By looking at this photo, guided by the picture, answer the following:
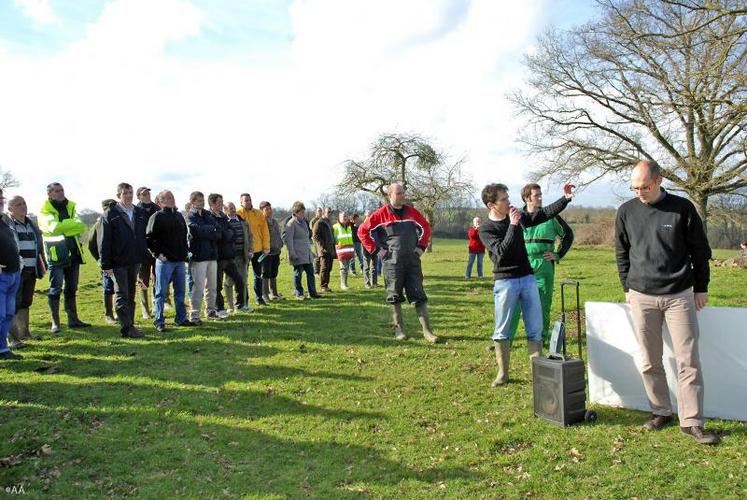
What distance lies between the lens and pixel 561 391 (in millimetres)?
5043

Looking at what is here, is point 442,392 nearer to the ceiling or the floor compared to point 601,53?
nearer to the floor

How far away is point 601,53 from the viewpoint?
2133 cm

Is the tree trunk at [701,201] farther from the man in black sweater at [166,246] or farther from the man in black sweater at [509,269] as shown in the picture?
the man in black sweater at [166,246]

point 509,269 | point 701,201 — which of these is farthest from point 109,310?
point 701,201

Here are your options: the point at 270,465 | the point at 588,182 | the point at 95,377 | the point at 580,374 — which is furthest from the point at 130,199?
the point at 588,182

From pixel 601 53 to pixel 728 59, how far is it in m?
10.2

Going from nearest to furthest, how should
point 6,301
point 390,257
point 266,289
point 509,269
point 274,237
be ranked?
point 509,269 < point 6,301 < point 390,257 < point 274,237 < point 266,289

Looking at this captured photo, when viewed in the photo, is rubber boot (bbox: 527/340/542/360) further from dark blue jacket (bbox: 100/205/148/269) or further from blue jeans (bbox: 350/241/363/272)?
blue jeans (bbox: 350/241/363/272)

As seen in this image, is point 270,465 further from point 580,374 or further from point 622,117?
point 622,117

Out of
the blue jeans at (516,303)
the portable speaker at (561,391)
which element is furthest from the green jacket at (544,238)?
the portable speaker at (561,391)

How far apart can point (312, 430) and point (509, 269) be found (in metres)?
2.78

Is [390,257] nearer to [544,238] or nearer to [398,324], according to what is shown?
[398,324]

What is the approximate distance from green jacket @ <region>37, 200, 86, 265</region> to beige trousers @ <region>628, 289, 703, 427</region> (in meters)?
8.78

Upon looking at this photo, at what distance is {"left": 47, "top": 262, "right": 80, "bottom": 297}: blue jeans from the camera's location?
916 cm
